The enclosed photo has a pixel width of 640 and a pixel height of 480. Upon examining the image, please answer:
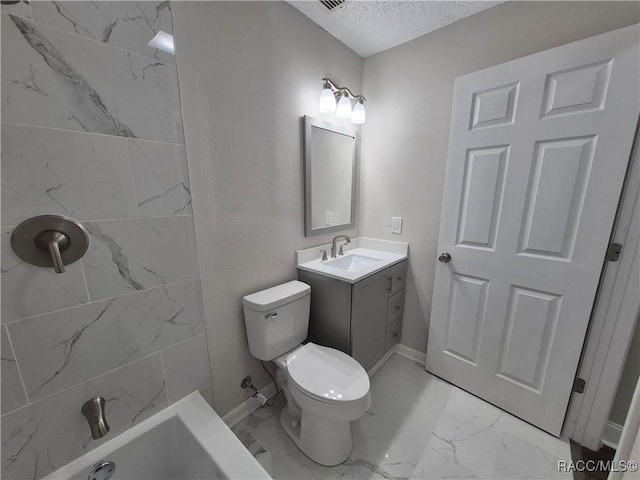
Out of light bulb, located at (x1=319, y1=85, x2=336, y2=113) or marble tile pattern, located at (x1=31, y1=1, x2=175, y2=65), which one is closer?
marble tile pattern, located at (x1=31, y1=1, x2=175, y2=65)

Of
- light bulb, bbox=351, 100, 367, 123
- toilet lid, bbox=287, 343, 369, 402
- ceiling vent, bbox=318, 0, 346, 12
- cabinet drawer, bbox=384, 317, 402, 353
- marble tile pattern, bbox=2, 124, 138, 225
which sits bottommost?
cabinet drawer, bbox=384, 317, 402, 353

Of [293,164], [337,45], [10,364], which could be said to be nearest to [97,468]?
[10,364]

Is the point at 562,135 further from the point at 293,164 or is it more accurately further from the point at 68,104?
the point at 68,104

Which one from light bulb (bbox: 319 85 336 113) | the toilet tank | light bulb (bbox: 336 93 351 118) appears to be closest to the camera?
the toilet tank

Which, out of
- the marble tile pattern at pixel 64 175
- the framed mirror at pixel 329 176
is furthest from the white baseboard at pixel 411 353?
the marble tile pattern at pixel 64 175

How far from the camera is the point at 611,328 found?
1183 millimetres

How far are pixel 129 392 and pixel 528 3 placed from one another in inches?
104

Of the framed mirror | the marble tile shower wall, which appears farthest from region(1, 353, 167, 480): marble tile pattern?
the framed mirror

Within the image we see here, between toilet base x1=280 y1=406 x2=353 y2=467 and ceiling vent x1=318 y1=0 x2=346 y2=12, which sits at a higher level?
ceiling vent x1=318 y1=0 x2=346 y2=12

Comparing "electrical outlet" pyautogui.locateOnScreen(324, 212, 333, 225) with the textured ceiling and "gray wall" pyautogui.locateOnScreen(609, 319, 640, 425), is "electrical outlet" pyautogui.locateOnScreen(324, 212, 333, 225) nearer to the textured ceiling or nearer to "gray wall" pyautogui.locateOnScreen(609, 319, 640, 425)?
the textured ceiling

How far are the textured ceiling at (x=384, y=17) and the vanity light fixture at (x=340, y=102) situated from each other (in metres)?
0.32

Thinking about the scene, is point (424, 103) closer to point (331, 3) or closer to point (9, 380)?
point (331, 3)

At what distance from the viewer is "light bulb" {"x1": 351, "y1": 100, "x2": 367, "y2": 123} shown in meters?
1.79

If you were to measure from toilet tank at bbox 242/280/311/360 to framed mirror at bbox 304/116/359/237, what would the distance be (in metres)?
0.46
